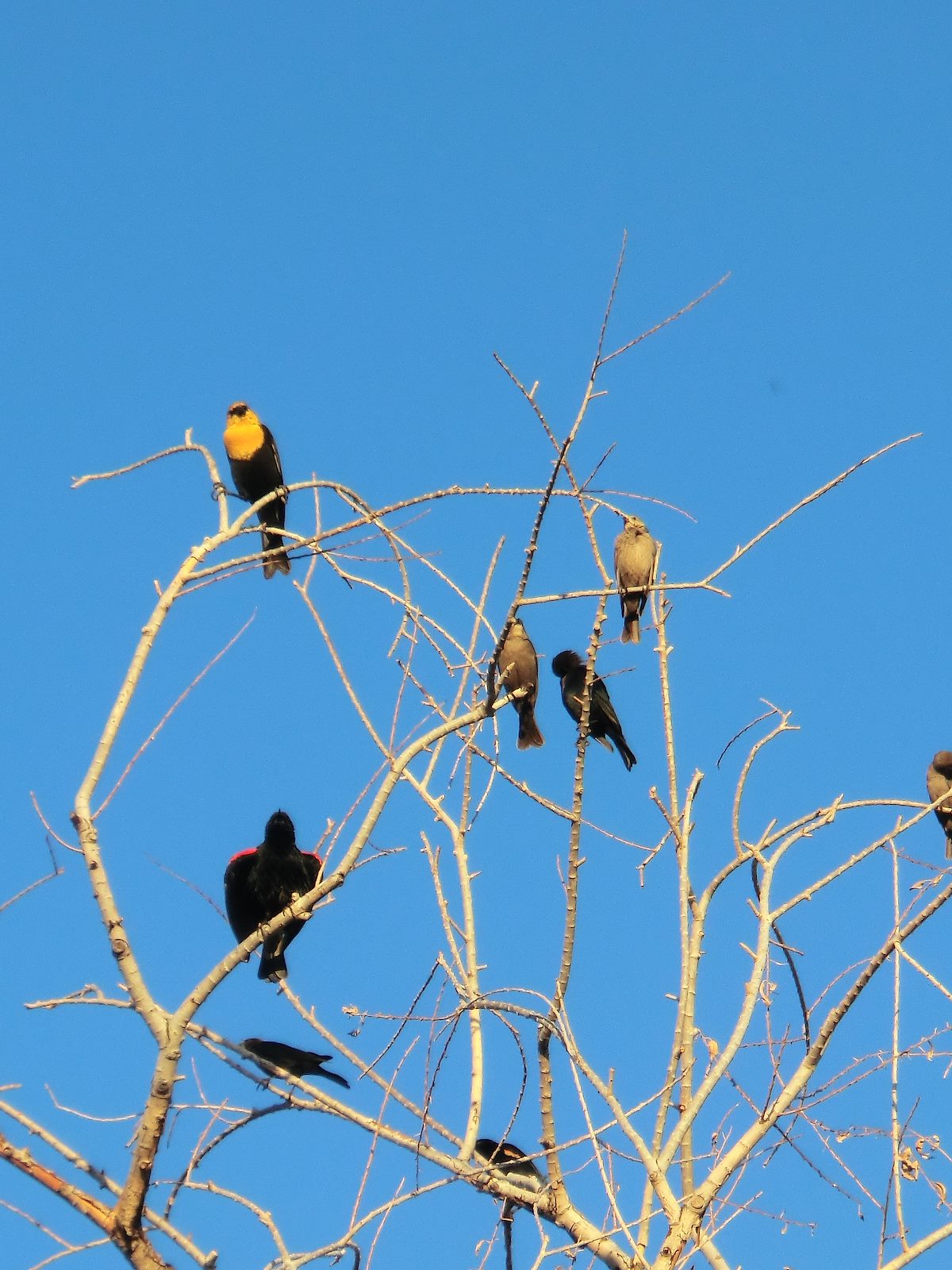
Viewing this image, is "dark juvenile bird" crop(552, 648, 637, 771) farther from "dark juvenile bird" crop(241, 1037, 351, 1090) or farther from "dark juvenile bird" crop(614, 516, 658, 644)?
"dark juvenile bird" crop(241, 1037, 351, 1090)

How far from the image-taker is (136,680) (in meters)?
3.06

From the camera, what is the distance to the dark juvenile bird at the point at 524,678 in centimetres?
759

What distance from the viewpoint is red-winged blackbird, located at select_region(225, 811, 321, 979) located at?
18.0 feet

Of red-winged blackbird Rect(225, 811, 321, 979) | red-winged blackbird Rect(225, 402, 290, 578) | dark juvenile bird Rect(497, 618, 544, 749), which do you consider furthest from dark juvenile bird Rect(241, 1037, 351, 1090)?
red-winged blackbird Rect(225, 402, 290, 578)

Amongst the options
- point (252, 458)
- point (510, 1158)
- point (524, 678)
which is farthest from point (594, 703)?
point (510, 1158)

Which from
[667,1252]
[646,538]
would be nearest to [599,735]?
[646,538]

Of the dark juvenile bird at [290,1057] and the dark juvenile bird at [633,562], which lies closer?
the dark juvenile bird at [290,1057]

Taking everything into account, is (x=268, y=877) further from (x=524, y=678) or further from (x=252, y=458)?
(x=252, y=458)

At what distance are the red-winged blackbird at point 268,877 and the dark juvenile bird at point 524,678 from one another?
212 cm

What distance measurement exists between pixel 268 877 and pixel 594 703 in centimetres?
330

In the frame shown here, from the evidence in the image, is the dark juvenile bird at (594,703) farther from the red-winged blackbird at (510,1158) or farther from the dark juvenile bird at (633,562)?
the red-winged blackbird at (510,1158)

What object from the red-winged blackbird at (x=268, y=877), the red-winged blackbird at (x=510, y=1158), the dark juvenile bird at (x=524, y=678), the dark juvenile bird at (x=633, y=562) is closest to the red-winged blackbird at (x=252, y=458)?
the dark juvenile bird at (x=524, y=678)

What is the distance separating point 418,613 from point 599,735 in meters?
4.99

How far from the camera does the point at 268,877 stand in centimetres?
549
